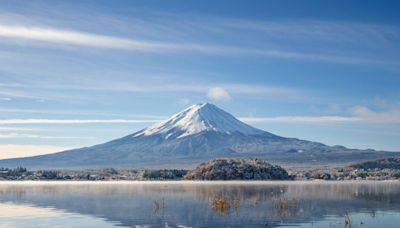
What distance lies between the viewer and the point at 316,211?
148ft

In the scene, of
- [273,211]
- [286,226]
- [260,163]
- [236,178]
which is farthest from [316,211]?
[260,163]

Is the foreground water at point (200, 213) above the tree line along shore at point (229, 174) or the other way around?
the other way around

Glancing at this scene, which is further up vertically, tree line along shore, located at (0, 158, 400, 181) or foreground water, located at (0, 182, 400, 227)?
tree line along shore, located at (0, 158, 400, 181)

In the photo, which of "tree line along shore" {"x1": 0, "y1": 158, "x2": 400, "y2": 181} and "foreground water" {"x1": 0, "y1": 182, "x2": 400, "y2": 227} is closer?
"foreground water" {"x1": 0, "y1": 182, "x2": 400, "y2": 227}

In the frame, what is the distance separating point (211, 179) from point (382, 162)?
7002 centimetres

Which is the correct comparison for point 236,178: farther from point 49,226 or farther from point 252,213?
point 49,226

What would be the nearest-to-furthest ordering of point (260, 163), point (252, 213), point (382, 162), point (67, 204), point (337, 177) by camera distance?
point (252, 213) < point (67, 204) < point (260, 163) < point (337, 177) < point (382, 162)

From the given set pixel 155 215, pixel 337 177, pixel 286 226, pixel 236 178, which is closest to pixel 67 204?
pixel 155 215

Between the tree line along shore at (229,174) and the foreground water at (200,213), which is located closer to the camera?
the foreground water at (200,213)

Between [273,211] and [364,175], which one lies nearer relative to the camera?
[273,211]

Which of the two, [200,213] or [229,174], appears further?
[229,174]

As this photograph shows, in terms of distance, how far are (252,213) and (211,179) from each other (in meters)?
75.3

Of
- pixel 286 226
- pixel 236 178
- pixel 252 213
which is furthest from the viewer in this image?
pixel 236 178

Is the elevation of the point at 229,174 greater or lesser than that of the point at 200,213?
greater
